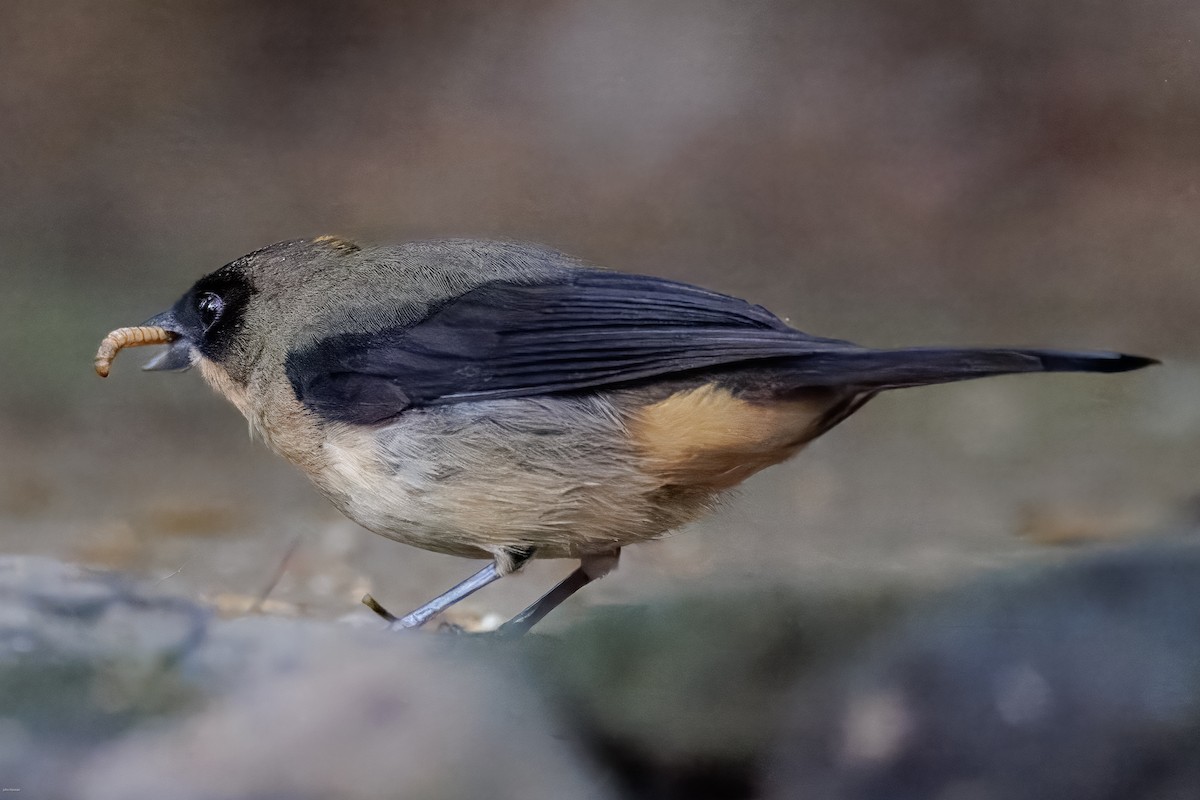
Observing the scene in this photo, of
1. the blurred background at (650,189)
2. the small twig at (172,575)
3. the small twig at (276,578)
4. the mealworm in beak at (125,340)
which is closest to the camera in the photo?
the mealworm in beak at (125,340)

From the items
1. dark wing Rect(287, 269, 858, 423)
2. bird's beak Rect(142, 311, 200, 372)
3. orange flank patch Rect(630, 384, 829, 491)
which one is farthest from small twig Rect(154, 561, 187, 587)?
orange flank patch Rect(630, 384, 829, 491)

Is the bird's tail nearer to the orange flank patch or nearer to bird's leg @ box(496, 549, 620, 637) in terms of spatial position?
the orange flank patch

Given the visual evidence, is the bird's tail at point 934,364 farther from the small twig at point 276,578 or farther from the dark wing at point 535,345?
the small twig at point 276,578

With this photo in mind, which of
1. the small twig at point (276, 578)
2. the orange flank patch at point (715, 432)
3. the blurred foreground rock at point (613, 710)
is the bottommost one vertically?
the small twig at point (276, 578)

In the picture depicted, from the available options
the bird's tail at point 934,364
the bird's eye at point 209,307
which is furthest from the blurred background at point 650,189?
the bird's tail at point 934,364

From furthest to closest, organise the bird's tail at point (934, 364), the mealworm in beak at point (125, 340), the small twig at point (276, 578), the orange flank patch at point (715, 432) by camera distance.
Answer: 1. the small twig at point (276, 578)
2. the mealworm in beak at point (125, 340)
3. the orange flank patch at point (715, 432)
4. the bird's tail at point (934, 364)

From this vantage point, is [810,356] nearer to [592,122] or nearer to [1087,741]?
[1087,741]

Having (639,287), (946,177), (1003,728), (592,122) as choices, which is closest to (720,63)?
(592,122)
